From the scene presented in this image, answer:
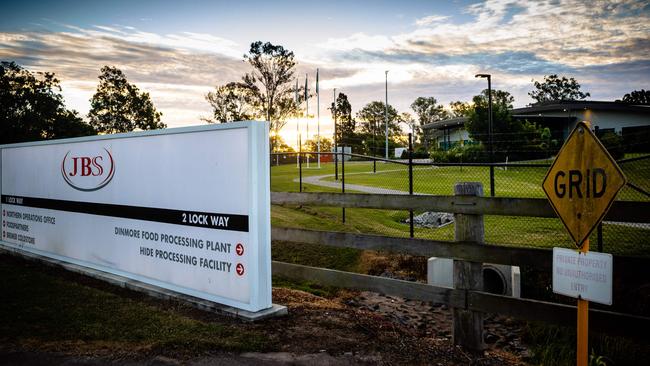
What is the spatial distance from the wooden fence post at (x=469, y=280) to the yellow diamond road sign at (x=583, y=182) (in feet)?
3.66

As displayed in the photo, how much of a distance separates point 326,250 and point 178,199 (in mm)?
4505

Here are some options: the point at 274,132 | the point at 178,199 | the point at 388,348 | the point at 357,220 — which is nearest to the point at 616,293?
the point at 388,348

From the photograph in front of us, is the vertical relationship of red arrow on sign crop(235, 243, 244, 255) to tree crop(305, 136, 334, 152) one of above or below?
below

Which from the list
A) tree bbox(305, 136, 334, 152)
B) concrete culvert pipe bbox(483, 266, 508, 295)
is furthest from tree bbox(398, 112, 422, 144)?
concrete culvert pipe bbox(483, 266, 508, 295)

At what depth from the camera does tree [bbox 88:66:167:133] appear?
190 feet

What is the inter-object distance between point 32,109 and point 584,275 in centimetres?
5797

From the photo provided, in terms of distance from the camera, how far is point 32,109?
50406mm

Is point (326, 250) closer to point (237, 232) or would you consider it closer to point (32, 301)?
point (237, 232)

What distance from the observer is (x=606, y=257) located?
11.0 feet

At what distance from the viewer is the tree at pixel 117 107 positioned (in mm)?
57906

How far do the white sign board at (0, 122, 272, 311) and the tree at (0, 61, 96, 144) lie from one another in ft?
148

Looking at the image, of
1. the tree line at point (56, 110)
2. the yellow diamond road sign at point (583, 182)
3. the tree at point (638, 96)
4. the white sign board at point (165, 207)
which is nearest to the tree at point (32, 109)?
the tree line at point (56, 110)

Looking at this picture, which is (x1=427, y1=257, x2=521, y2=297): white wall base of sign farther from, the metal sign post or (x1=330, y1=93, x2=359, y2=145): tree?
(x1=330, y1=93, x2=359, y2=145): tree

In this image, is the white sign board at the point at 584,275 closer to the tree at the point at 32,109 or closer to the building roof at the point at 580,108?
the building roof at the point at 580,108
